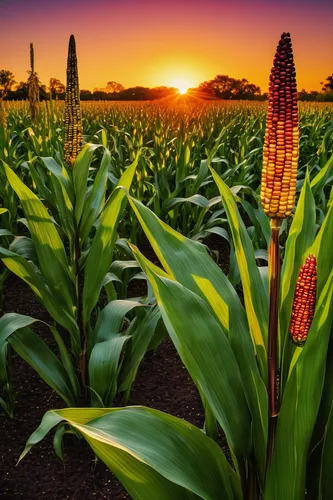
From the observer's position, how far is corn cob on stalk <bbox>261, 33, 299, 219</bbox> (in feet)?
2.68

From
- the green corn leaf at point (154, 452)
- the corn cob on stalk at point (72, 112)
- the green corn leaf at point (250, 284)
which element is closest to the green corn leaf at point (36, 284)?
the corn cob on stalk at point (72, 112)

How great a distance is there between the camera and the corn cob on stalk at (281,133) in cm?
82

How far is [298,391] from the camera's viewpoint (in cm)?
102

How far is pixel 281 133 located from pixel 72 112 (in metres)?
1.92

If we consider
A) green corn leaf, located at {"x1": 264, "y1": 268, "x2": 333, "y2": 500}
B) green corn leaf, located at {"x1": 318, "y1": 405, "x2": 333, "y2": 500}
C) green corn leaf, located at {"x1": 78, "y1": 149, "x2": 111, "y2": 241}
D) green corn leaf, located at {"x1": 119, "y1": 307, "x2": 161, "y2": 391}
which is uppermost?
green corn leaf, located at {"x1": 78, "y1": 149, "x2": 111, "y2": 241}

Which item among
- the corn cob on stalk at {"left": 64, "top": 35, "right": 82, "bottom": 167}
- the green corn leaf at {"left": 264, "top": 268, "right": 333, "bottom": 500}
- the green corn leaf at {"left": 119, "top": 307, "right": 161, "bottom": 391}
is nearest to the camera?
the green corn leaf at {"left": 264, "top": 268, "right": 333, "bottom": 500}

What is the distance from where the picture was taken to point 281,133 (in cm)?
82

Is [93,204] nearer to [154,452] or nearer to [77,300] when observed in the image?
[77,300]

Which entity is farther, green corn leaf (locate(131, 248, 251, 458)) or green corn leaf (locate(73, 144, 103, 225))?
green corn leaf (locate(73, 144, 103, 225))

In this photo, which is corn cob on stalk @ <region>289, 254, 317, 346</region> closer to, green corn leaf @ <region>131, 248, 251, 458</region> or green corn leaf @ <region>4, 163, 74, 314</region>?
green corn leaf @ <region>131, 248, 251, 458</region>

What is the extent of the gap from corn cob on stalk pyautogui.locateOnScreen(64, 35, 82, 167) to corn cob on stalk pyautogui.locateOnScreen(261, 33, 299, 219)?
1.76 m

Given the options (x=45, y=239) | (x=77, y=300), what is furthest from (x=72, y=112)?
(x=77, y=300)

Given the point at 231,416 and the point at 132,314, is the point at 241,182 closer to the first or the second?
the point at 132,314

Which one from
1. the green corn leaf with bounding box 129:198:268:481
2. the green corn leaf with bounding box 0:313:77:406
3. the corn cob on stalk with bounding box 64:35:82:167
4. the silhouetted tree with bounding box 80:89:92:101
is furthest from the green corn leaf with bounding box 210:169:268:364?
the silhouetted tree with bounding box 80:89:92:101
